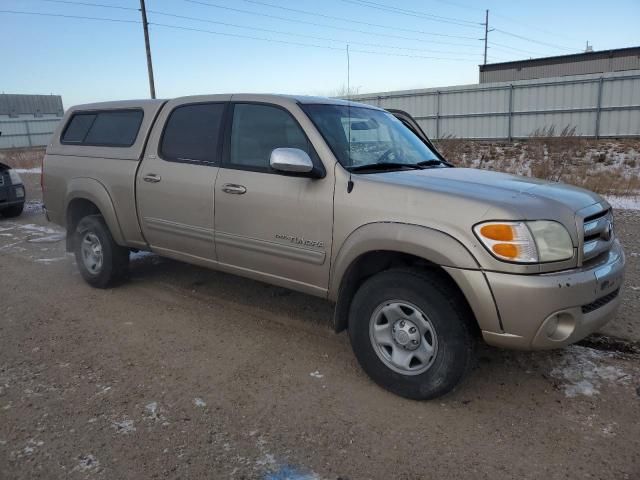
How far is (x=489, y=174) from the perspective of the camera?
381cm

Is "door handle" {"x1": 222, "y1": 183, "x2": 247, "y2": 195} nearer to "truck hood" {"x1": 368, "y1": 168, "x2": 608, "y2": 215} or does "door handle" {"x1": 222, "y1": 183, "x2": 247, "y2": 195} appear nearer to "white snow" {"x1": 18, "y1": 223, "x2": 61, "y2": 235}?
"truck hood" {"x1": 368, "y1": 168, "x2": 608, "y2": 215}

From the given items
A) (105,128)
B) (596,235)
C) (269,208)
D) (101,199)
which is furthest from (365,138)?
(105,128)

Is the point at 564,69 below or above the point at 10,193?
above

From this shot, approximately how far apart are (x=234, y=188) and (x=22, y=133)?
49111 mm

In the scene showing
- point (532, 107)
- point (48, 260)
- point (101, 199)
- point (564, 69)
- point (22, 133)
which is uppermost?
point (564, 69)

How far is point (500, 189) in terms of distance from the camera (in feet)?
10.4

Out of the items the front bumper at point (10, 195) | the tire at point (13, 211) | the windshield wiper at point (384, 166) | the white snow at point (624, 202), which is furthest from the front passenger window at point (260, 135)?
the tire at point (13, 211)

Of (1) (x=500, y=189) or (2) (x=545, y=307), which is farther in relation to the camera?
(1) (x=500, y=189)

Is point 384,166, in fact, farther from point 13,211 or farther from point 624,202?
point 13,211

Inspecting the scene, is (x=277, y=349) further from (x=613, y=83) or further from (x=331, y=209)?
(x=613, y=83)

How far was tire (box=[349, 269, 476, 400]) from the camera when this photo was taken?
2932 mm

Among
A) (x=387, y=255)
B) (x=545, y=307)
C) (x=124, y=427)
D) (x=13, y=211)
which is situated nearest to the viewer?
(x=545, y=307)

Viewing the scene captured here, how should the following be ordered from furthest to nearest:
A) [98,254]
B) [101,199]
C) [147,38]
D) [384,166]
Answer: [147,38] → [98,254] → [101,199] → [384,166]

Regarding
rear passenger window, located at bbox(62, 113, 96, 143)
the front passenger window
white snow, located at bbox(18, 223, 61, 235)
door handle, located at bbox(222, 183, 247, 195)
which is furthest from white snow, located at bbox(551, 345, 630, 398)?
white snow, located at bbox(18, 223, 61, 235)
